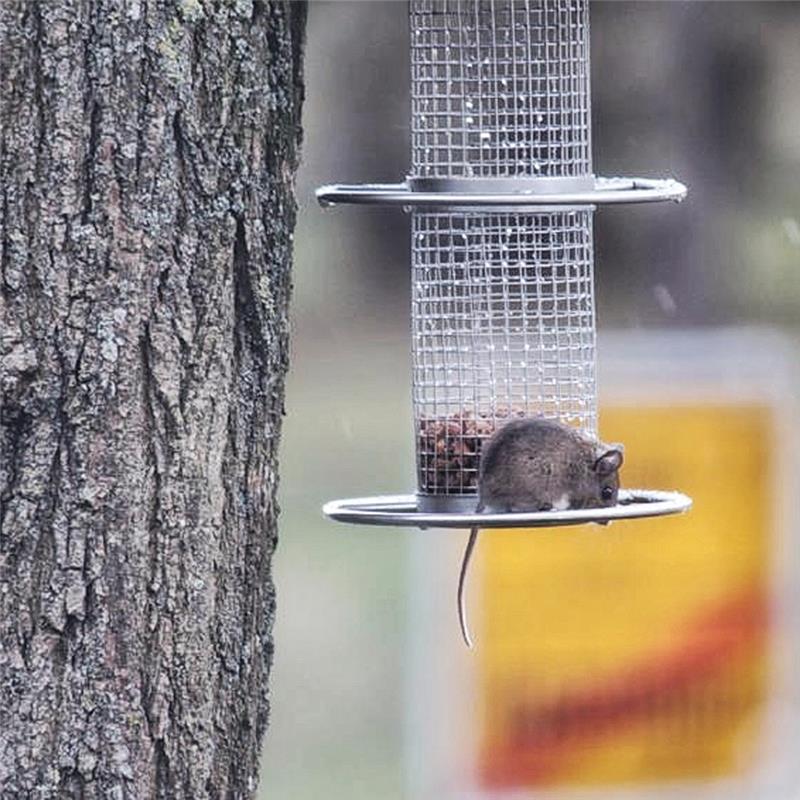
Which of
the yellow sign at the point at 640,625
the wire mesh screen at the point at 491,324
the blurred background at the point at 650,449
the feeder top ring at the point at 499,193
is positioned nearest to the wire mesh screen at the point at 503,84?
the wire mesh screen at the point at 491,324

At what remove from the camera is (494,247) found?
405cm

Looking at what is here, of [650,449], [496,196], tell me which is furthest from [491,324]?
[650,449]

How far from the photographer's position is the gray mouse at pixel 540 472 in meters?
3.63

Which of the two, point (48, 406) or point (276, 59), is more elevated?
point (276, 59)

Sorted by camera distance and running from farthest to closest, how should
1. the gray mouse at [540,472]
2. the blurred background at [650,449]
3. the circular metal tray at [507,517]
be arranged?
the blurred background at [650,449] → the gray mouse at [540,472] → the circular metal tray at [507,517]

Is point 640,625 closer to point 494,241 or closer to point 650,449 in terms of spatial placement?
point 650,449

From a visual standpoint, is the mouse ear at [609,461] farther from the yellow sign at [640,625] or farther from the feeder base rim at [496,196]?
the yellow sign at [640,625]

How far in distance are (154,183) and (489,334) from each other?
104 centimetres

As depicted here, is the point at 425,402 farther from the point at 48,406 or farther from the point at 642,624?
the point at 642,624

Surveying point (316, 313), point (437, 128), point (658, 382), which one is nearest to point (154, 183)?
point (437, 128)

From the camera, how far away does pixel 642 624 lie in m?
7.38

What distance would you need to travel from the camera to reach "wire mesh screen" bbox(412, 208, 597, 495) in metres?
4.01

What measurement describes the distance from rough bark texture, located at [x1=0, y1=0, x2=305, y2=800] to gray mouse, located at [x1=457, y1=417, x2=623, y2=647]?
1.71ft

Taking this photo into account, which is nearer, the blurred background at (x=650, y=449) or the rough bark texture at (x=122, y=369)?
the rough bark texture at (x=122, y=369)
